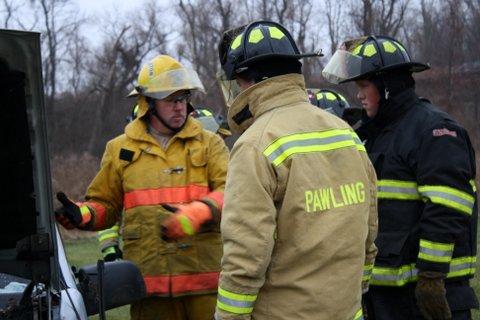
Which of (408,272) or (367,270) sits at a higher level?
(367,270)

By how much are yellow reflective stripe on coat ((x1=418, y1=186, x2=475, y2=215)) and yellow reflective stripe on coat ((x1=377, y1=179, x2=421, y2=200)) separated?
3.0 inches

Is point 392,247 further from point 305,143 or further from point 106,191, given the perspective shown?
point 106,191

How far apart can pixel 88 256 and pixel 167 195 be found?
885 centimetres

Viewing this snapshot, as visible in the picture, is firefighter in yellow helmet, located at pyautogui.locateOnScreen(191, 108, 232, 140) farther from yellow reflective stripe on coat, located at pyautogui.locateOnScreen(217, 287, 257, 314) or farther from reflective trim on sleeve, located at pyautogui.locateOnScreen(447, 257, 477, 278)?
yellow reflective stripe on coat, located at pyautogui.locateOnScreen(217, 287, 257, 314)

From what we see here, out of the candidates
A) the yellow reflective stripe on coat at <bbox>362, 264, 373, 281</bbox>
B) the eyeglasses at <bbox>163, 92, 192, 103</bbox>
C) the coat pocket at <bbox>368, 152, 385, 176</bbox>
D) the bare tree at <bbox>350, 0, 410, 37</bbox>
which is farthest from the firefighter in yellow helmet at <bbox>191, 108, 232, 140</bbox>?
the bare tree at <bbox>350, 0, 410, 37</bbox>

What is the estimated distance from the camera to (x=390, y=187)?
12.7 ft

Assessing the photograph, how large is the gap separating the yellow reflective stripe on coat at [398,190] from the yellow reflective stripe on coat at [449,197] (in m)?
0.08

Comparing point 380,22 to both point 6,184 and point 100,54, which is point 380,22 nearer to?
point 100,54

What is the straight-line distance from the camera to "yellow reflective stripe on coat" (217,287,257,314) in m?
2.64

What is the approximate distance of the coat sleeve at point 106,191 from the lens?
4395mm

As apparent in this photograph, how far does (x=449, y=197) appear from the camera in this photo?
3643 mm

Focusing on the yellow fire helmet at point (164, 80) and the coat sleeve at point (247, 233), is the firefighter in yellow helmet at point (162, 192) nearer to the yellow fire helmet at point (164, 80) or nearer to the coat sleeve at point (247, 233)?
the yellow fire helmet at point (164, 80)

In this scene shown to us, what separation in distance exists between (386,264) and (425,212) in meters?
0.37

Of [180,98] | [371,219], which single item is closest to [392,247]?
[371,219]
